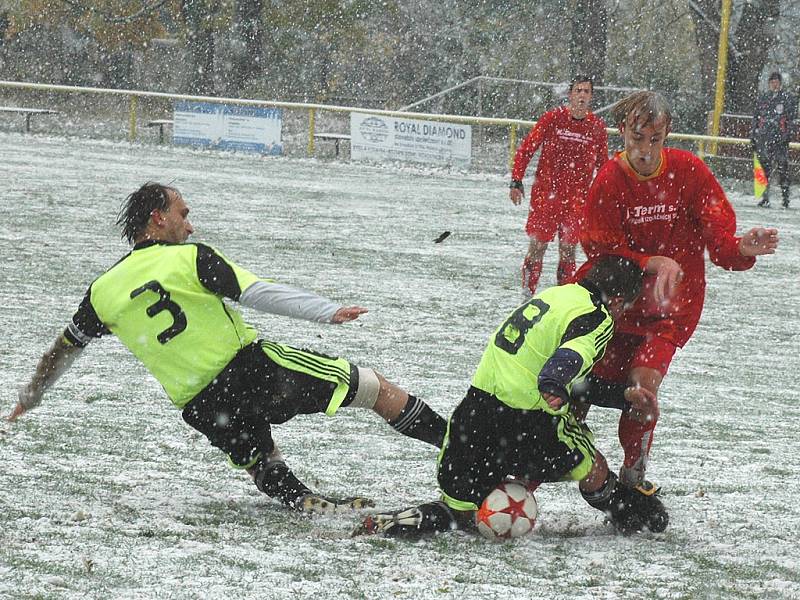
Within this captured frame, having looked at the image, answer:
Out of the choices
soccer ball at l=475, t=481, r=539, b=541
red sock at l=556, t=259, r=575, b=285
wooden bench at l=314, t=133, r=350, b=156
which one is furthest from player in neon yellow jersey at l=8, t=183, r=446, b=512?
wooden bench at l=314, t=133, r=350, b=156

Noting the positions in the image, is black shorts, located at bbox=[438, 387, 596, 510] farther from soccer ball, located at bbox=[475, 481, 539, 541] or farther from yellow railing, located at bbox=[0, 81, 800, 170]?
yellow railing, located at bbox=[0, 81, 800, 170]

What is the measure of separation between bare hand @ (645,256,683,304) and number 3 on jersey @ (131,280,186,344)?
5.27 feet

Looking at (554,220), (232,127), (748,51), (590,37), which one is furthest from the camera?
(590,37)

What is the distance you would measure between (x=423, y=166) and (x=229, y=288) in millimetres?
18449

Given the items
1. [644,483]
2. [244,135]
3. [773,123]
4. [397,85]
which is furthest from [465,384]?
[397,85]

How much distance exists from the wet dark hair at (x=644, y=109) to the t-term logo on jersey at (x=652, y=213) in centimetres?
31

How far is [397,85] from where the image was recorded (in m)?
37.8

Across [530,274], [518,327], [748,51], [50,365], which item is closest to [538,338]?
[518,327]

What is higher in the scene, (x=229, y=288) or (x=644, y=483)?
(x=229, y=288)

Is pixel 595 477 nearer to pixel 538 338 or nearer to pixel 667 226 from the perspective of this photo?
pixel 538 338

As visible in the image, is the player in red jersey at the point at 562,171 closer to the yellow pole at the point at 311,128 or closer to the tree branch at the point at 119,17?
the yellow pole at the point at 311,128

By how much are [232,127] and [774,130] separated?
987 cm

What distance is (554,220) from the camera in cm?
1010

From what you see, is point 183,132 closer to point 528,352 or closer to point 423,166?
point 423,166
